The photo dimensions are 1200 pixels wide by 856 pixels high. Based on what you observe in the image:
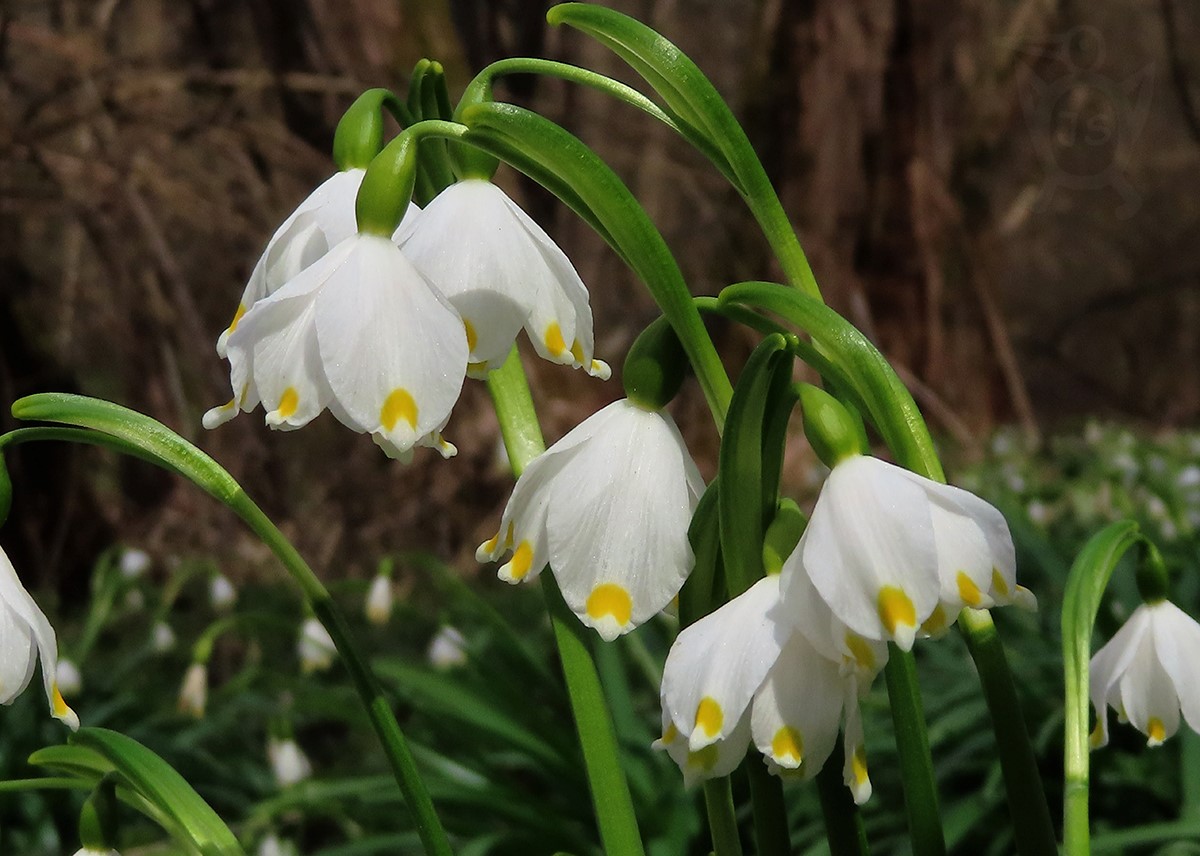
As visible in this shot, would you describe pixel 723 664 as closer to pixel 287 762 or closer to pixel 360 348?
pixel 360 348

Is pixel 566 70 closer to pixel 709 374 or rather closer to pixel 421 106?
pixel 421 106

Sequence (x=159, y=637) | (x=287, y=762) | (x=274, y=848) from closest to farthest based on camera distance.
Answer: (x=274, y=848) → (x=287, y=762) → (x=159, y=637)

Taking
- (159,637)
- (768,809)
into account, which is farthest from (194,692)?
(768,809)

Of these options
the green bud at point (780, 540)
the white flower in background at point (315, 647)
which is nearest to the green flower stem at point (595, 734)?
the green bud at point (780, 540)

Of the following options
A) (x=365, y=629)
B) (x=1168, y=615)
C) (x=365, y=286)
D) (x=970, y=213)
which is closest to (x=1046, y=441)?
(x=970, y=213)

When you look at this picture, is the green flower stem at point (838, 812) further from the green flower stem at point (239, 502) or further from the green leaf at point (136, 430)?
the green leaf at point (136, 430)
